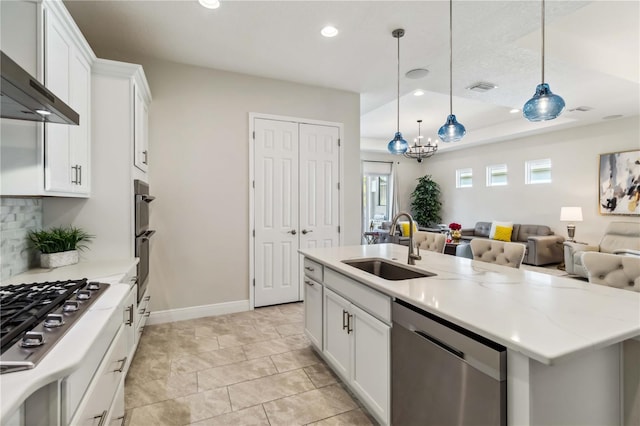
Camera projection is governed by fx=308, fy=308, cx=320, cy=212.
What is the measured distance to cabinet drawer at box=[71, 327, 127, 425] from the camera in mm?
1107

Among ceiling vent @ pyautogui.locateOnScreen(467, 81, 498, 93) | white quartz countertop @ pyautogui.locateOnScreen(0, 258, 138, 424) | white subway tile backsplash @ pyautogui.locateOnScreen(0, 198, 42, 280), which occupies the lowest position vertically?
white quartz countertop @ pyautogui.locateOnScreen(0, 258, 138, 424)

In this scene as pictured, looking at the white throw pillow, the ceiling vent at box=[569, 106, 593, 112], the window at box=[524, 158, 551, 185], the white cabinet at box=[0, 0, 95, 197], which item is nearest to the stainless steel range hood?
the white cabinet at box=[0, 0, 95, 197]

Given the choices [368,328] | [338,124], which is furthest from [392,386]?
[338,124]

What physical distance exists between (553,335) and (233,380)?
2.10 metres

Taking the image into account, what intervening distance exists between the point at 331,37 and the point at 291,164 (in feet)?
5.18

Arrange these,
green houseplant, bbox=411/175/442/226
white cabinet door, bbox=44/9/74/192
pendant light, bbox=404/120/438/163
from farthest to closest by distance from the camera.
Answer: green houseplant, bbox=411/175/442/226 < pendant light, bbox=404/120/438/163 < white cabinet door, bbox=44/9/74/192

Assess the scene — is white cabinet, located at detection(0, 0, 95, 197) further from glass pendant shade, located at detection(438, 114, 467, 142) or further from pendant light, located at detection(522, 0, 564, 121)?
pendant light, located at detection(522, 0, 564, 121)

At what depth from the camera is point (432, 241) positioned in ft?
10.2

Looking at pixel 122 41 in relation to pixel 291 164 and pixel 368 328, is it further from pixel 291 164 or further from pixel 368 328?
pixel 368 328

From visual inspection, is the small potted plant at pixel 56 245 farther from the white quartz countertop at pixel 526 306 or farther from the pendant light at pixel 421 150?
the pendant light at pixel 421 150

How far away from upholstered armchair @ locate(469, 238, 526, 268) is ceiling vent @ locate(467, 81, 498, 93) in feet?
8.36

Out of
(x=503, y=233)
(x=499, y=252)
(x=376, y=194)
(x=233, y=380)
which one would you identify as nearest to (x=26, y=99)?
(x=233, y=380)

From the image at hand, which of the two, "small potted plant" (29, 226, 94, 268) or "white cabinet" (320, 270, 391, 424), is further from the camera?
"small potted plant" (29, 226, 94, 268)

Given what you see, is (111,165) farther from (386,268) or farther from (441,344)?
(441,344)
